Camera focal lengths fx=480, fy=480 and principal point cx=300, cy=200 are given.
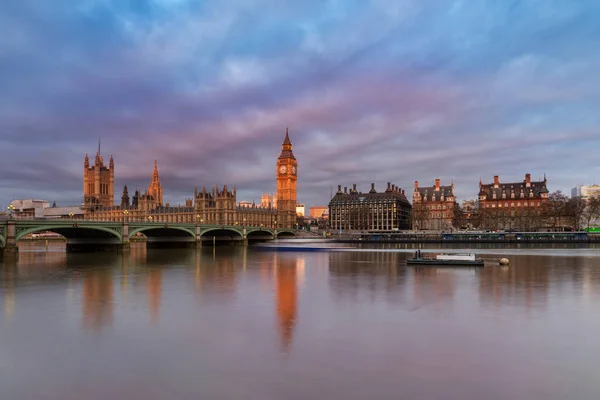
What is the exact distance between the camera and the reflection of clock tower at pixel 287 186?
181750mm

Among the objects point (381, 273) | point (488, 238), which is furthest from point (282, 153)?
point (381, 273)

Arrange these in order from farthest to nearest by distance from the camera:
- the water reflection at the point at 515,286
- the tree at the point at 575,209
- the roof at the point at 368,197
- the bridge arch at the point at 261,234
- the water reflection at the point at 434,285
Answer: the roof at the point at 368,197 < the tree at the point at 575,209 < the bridge arch at the point at 261,234 < the water reflection at the point at 434,285 < the water reflection at the point at 515,286

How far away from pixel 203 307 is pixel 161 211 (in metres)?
153

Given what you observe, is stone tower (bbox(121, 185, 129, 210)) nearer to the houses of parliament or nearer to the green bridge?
the houses of parliament

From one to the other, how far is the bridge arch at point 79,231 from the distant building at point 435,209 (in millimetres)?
106669

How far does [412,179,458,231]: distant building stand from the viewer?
528 feet

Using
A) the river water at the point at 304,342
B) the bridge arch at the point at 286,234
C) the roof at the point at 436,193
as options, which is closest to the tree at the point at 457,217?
the roof at the point at 436,193

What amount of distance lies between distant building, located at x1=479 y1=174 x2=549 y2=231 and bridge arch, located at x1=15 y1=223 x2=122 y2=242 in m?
113

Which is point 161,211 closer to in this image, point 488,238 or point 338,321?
point 488,238

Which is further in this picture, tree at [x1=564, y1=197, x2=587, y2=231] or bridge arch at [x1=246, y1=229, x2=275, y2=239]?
tree at [x1=564, y1=197, x2=587, y2=231]

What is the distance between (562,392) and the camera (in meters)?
11.4

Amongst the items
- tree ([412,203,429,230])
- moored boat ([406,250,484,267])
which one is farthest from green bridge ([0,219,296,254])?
moored boat ([406,250,484,267])

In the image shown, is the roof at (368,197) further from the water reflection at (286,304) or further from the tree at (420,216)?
the water reflection at (286,304)

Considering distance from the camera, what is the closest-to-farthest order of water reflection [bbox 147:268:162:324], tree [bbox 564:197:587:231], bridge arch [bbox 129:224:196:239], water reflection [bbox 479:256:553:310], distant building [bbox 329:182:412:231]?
water reflection [bbox 147:268:162:324], water reflection [bbox 479:256:553:310], bridge arch [bbox 129:224:196:239], tree [bbox 564:197:587:231], distant building [bbox 329:182:412:231]
